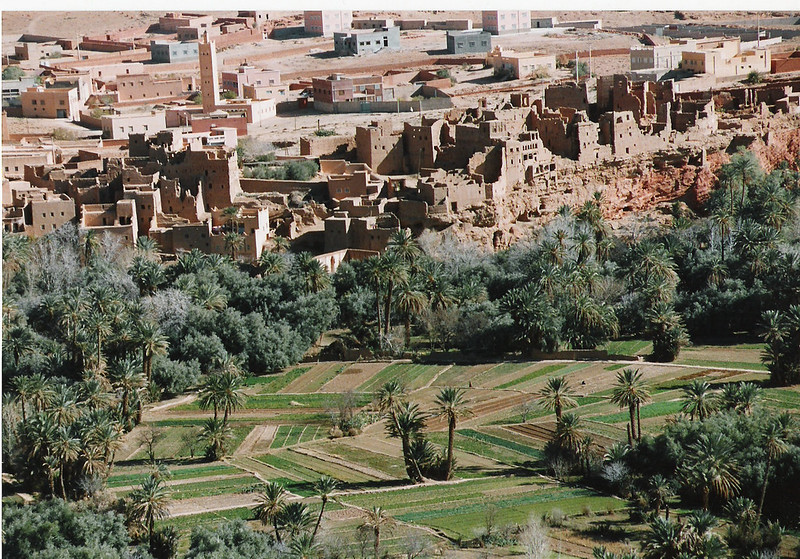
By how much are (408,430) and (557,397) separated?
9.66 ft

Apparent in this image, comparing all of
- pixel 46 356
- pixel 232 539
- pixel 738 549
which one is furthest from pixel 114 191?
pixel 738 549

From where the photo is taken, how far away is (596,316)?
113 ft

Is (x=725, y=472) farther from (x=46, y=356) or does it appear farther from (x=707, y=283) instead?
(x=46, y=356)

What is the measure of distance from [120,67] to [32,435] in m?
37.9

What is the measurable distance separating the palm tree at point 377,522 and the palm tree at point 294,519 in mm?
948

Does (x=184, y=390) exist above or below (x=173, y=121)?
below

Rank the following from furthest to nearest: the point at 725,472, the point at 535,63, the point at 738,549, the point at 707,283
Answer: the point at 535,63, the point at 707,283, the point at 725,472, the point at 738,549

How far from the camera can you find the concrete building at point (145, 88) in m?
57.2

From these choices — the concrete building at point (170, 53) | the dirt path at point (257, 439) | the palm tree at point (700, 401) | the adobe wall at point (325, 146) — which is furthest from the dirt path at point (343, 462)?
the concrete building at point (170, 53)

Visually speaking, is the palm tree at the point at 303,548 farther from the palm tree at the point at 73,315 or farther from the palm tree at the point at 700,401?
the palm tree at the point at 73,315

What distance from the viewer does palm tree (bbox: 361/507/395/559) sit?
955 inches

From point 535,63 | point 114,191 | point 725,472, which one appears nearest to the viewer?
point 725,472

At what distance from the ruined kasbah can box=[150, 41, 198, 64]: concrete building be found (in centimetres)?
220

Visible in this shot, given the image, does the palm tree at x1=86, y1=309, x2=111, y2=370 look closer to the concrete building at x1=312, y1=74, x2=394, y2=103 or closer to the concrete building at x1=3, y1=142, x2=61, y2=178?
the concrete building at x1=3, y1=142, x2=61, y2=178
